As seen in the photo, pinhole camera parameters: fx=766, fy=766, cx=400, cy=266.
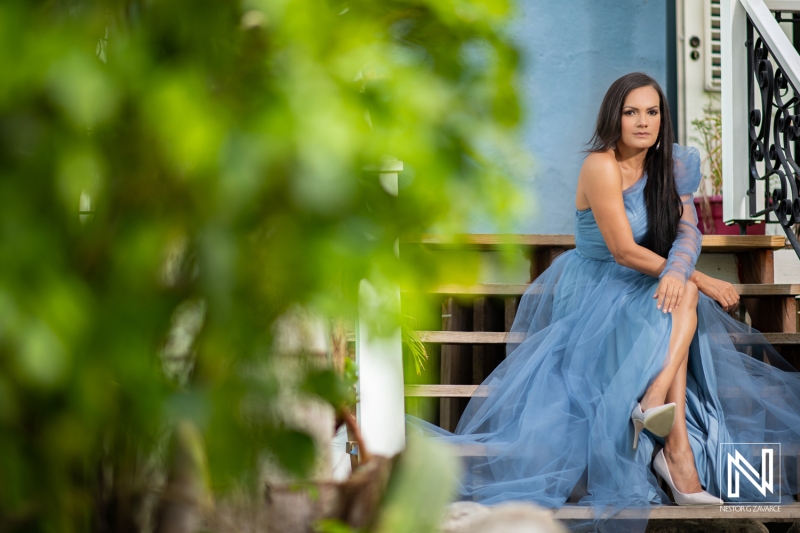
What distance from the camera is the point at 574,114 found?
186 inches

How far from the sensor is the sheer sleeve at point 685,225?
2535 mm

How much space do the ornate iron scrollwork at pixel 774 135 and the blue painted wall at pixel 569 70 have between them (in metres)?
1.32

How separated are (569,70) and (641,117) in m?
2.08

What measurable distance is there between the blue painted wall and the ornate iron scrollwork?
1316 mm

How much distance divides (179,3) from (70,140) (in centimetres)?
11

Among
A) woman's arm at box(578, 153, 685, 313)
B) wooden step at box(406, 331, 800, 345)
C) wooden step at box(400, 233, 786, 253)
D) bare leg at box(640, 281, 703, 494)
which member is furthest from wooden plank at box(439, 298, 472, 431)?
bare leg at box(640, 281, 703, 494)

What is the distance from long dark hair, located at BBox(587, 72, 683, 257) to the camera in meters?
2.73

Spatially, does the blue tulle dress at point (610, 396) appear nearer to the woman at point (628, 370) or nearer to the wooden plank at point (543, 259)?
the woman at point (628, 370)

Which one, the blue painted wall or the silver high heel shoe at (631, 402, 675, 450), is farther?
the blue painted wall

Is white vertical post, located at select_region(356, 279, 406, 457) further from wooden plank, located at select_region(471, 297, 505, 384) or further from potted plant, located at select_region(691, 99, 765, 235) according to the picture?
potted plant, located at select_region(691, 99, 765, 235)

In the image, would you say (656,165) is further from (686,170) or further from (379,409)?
(379,409)

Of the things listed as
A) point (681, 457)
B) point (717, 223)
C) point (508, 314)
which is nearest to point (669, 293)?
point (681, 457)

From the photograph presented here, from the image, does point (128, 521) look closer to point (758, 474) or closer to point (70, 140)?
point (70, 140)

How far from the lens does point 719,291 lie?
2604mm
